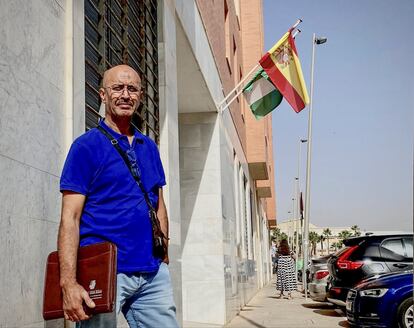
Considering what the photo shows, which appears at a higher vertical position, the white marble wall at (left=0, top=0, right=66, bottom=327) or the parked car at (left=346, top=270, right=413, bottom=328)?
the white marble wall at (left=0, top=0, right=66, bottom=327)

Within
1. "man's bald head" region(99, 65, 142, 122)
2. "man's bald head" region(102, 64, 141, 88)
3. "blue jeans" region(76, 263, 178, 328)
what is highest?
"man's bald head" region(102, 64, 141, 88)

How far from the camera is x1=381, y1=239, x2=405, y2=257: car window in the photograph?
37.2 feet

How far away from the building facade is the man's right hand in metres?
0.30

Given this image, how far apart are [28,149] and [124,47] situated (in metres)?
2.65

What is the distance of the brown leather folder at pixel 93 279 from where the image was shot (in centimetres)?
255

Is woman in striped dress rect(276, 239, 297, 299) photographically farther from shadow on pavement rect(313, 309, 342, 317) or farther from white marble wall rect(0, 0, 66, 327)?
white marble wall rect(0, 0, 66, 327)

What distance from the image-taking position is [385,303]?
855cm

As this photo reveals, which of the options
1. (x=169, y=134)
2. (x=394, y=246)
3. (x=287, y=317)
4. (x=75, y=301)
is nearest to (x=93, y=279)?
(x=75, y=301)

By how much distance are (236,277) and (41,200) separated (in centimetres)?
1047

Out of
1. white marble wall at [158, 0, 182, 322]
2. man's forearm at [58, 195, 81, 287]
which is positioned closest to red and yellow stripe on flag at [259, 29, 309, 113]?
white marble wall at [158, 0, 182, 322]

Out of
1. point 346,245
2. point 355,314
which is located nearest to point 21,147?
point 355,314

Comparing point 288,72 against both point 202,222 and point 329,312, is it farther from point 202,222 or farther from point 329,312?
point 329,312

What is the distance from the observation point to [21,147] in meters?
2.87

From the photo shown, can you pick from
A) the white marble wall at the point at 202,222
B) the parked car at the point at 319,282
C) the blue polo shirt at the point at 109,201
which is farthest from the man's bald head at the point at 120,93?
the parked car at the point at 319,282
